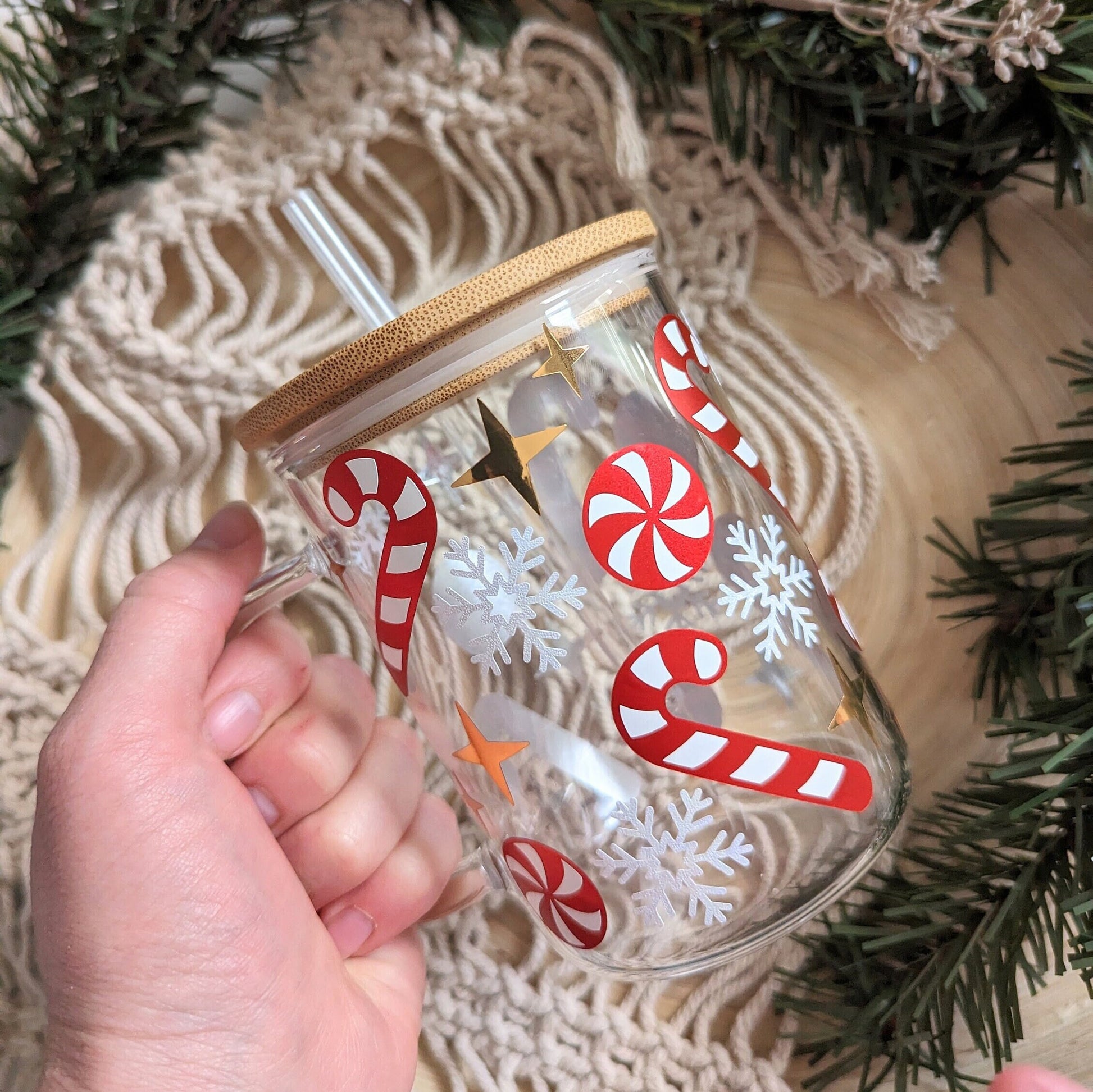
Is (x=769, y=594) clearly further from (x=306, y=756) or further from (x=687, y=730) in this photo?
(x=306, y=756)

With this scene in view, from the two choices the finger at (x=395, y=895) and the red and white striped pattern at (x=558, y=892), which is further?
the finger at (x=395, y=895)

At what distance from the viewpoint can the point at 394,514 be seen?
1.62 feet

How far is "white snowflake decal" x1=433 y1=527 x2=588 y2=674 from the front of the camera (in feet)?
1.59

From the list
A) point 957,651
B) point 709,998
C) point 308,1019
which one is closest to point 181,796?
point 308,1019

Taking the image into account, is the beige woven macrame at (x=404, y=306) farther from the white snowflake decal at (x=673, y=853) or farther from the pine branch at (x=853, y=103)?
the white snowflake decal at (x=673, y=853)

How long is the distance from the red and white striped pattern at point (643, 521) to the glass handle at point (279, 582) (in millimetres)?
174

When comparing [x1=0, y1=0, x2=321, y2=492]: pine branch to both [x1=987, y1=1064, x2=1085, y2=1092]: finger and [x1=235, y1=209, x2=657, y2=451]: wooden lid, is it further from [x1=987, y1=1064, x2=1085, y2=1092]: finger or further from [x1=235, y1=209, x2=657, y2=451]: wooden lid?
[x1=987, y1=1064, x2=1085, y2=1092]: finger

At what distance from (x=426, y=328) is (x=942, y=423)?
458 millimetres

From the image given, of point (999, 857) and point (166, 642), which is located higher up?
point (166, 642)

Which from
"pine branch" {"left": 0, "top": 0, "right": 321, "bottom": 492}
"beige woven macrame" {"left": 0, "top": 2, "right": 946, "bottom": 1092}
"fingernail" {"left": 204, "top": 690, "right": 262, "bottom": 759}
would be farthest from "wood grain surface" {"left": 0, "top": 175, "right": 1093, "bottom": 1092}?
"fingernail" {"left": 204, "top": 690, "right": 262, "bottom": 759}

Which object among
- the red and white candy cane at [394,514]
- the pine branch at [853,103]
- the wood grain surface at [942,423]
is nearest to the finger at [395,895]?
the wood grain surface at [942,423]

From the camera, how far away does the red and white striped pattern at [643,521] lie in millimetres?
479

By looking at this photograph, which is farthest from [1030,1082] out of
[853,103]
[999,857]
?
[853,103]

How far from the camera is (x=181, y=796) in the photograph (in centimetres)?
55
